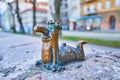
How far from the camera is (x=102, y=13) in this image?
3475 cm

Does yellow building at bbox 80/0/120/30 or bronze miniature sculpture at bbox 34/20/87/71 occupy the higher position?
yellow building at bbox 80/0/120/30

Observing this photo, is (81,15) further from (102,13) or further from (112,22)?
(112,22)

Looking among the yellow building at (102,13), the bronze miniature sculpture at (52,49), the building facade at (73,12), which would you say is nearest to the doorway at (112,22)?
the yellow building at (102,13)

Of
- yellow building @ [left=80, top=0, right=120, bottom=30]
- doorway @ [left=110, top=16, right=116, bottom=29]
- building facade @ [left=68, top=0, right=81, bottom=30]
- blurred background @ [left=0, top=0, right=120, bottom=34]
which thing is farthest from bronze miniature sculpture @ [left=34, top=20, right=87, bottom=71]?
building facade @ [left=68, top=0, right=81, bottom=30]

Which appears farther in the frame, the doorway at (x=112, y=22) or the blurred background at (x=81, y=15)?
the doorway at (x=112, y=22)

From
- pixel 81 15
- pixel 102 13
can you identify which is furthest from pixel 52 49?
pixel 81 15

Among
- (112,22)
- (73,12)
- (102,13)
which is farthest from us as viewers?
(73,12)

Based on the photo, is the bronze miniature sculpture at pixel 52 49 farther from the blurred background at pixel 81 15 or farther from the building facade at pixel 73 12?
the building facade at pixel 73 12

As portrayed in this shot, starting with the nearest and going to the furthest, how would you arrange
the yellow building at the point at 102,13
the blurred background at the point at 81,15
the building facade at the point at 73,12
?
the blurred background at the point at 81,15, the yellow building at the point at 102,13, the building facade at the point at 73,12

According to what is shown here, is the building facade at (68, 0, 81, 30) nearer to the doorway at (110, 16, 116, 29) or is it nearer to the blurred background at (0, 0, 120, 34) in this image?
the blurred background at (0, 0, 120, 34)

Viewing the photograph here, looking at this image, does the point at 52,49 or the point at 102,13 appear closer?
the point at 52,49

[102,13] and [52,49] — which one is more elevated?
[102,13]

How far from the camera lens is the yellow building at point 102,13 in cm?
3166

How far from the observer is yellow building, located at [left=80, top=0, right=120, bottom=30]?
31.7 meters
